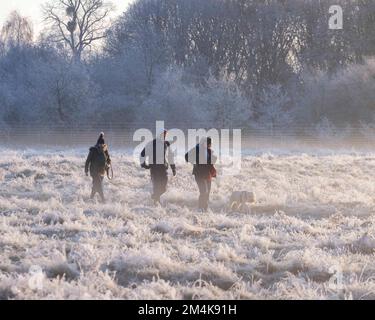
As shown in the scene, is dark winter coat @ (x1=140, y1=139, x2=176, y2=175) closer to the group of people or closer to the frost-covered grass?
the group of people

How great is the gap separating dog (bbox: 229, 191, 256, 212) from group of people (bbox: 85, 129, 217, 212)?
0.77 meters

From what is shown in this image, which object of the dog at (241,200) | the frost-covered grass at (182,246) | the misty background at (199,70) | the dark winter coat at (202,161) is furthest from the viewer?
the misty background at (199,70)

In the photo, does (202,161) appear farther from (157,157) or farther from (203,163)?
(157,157)

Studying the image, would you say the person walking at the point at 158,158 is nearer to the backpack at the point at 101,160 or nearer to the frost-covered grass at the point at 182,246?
the frost-covered grass at the point at 182,246

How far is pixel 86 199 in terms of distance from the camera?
15.4 metres

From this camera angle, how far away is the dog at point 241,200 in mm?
14508

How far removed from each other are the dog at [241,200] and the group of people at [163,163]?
0.77 meters

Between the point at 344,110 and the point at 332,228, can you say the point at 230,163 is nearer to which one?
the point at 332,228

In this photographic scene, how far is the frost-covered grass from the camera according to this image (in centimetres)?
664

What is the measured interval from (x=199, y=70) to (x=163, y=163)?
35.8 metres

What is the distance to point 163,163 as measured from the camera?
46.8 ft

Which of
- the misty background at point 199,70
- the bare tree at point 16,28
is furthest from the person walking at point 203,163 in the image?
the bare tree at point 16,28

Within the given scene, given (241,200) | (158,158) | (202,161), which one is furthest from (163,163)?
(241,200)

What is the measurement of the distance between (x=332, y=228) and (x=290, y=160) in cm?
1521
